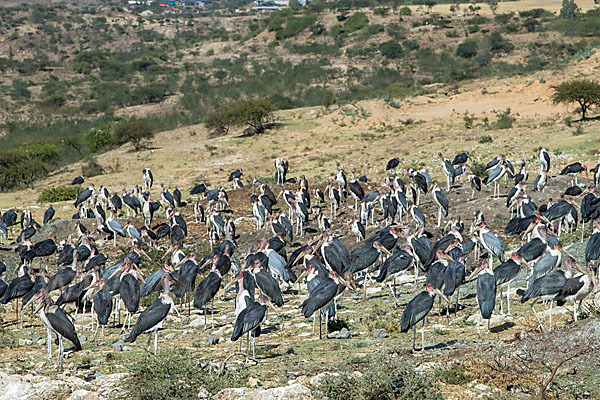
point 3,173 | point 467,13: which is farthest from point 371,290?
point 467,13

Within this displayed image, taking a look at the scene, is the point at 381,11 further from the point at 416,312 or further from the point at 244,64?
the point at 416,312

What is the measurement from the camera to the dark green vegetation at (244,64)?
63781 millimetres

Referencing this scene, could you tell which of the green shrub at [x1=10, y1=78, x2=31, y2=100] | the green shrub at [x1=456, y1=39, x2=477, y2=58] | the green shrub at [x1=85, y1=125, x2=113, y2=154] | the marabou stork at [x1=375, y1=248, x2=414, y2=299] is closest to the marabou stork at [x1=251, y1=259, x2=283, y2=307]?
the marabou stork at [x1=375, y1=248, x2=414, y2=299]

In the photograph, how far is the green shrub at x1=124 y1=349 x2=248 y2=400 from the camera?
34.5 ft

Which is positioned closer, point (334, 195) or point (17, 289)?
point (17, 289)

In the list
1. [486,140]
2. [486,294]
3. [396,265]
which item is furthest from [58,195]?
[486,294]

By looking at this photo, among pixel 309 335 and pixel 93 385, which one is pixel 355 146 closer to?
pixel 309 335

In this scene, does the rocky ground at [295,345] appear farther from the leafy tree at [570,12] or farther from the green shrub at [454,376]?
the leafy tree at [570,12]

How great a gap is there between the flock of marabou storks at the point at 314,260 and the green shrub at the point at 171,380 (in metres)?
1.14

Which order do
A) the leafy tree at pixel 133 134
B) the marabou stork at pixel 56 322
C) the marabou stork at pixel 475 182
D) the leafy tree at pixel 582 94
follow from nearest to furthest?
the marabou stork at pixel 56 322 → the marabou stork at pixel 475 182 → the leafy tree at pixel 582 94 → the leafy tree at pixel 133 134

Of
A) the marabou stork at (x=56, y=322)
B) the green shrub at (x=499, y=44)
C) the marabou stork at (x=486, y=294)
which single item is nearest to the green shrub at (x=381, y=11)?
the green shrub at (x=499, y=44)

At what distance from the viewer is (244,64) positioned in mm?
100188

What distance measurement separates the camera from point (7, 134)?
231 ft

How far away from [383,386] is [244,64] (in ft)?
306
